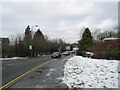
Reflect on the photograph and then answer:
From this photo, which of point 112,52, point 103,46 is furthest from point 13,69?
point 103,46

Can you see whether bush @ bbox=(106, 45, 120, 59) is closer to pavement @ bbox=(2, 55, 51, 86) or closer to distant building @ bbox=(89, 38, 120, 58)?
distant building @ bbox=(89, 38, 120, 58)

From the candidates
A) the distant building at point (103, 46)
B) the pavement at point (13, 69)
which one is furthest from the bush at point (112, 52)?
the pavement at point (13, 69)

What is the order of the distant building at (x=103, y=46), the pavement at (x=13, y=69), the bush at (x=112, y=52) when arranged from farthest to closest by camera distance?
1. the distant building at (x=103, y=46)
2. the bush at (x=112, y=52)
3. the pavement at (x=13, y=69)

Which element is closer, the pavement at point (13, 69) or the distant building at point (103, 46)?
the pavement at point (13, 69)

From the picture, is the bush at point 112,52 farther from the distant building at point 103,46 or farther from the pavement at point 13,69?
the pavement at point 13,69

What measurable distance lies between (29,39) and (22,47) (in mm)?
3079

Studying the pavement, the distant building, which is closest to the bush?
the distant building

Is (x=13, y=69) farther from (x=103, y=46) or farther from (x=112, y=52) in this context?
(x=103, y=46)

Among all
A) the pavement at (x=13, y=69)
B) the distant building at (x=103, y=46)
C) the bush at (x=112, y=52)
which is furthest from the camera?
the distant building at (x=103, y=46)

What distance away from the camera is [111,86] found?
7020 millimetres

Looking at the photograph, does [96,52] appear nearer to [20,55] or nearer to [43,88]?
[43,88]

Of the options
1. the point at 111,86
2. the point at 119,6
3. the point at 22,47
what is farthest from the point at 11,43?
the point at 111,86

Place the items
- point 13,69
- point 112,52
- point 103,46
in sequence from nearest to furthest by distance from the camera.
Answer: point 13,69 < point 112,52 < point 103,46

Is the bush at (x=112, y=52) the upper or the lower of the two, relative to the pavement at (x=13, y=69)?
upper
